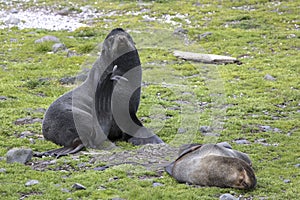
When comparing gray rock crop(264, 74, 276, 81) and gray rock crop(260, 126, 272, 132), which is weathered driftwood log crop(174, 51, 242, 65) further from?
gray rock crop(260, 126, 272, 132)

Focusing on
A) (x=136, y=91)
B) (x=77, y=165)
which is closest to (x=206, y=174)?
(x=77, y=165)

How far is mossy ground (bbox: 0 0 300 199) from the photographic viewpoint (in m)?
7.92

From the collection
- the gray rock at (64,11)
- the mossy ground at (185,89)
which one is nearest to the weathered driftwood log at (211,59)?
the mossy ground at (185,89)

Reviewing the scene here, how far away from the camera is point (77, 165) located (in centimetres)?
880

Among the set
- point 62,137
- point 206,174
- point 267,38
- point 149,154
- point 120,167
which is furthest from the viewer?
point 267,38

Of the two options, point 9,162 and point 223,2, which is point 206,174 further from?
point 223,2

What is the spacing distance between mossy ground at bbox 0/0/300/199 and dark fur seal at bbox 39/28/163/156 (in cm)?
39

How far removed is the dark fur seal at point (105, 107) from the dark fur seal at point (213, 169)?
207 centimetres

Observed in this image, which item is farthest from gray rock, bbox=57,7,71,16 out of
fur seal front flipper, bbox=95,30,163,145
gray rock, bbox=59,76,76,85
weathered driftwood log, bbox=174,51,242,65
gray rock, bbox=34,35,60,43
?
fur seal front flipper, bbox=95,30,163,145

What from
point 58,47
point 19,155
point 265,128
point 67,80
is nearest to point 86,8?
point 58,47

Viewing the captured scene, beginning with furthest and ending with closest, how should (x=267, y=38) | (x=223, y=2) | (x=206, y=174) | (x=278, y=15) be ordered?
(x=223, y=2)
(x=278, y=15)
(x=267, y=38)
(x=206, y=174)

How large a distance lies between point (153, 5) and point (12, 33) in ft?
21.9

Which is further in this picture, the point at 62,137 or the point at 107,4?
the point at 107,4

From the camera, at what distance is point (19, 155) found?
9070 mm
